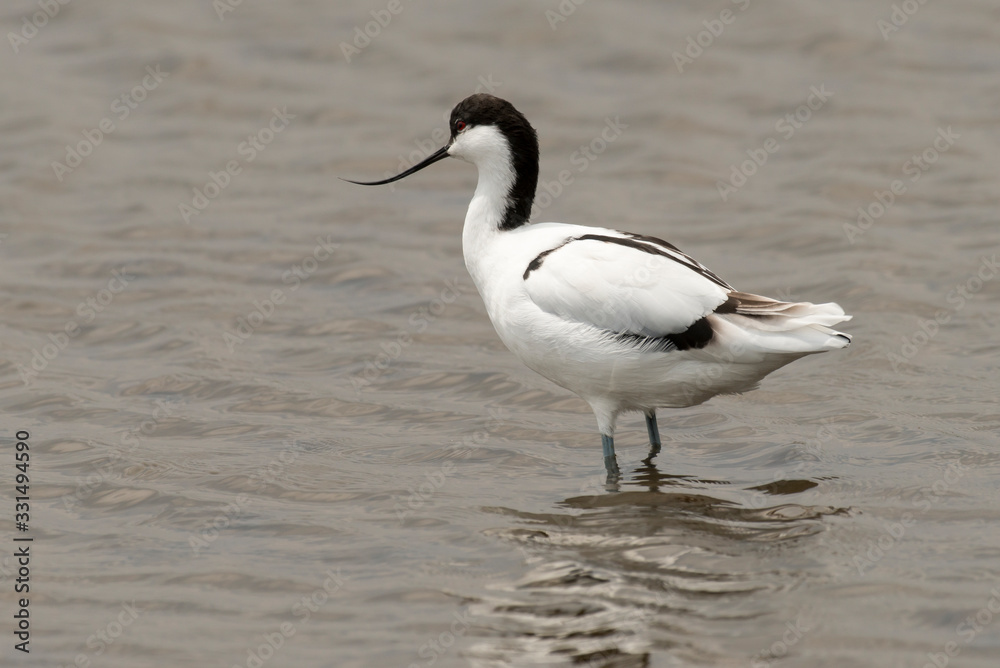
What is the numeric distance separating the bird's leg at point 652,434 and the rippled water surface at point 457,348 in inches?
7.4

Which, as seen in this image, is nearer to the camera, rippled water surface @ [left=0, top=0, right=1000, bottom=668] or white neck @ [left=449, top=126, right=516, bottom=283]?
rippled water surface @ [left=0, top=0, right=1000, bottom=668]

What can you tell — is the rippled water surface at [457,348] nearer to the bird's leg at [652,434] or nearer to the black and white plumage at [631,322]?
the bird's leg at [652,434]

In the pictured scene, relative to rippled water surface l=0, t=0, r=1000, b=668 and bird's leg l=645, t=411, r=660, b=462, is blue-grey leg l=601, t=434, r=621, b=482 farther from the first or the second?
bird's leg l=645, t=411, r=660, b=462

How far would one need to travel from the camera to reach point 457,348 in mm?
9812

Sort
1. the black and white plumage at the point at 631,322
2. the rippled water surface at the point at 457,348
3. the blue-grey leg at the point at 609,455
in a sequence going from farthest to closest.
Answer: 1. the blue-grey leg at the point at 609,455
2. the black and white plumage at the point at 631,322
3. the rippled water surface at the point at 457,348

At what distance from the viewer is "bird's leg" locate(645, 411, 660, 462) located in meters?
7.63

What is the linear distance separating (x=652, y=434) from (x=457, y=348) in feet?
8.35

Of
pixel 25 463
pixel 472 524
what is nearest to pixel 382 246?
pixel 25 463

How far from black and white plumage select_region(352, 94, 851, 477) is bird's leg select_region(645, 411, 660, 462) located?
0.08 feet

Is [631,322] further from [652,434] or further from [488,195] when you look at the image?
[488,195]

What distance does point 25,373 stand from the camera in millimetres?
9336

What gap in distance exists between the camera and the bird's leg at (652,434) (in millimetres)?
7629

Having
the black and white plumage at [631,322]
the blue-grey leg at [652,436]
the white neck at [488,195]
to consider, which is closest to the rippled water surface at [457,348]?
the blue-grey leg at [652,436]

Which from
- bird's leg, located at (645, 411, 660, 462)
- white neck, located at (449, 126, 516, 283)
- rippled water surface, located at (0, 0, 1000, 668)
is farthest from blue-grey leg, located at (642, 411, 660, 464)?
white neck, located at (449, 126, 516, 283)
